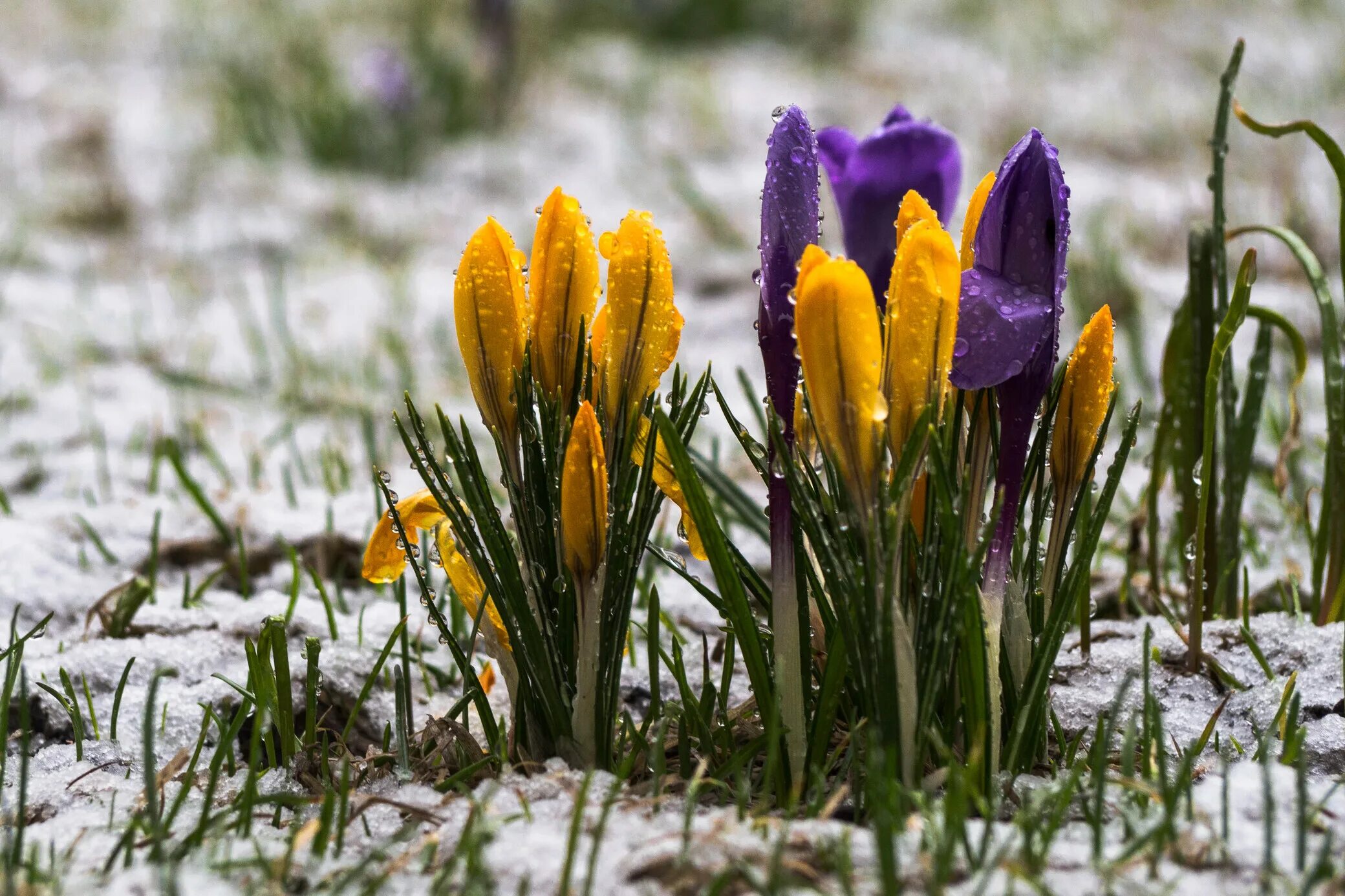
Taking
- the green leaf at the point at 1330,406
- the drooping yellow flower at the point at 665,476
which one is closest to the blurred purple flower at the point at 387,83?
the green leaf at the point at 1330,406

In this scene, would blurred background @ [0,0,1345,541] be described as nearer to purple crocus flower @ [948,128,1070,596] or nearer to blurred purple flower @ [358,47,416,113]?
blurred purple flower @ [358,47,416,113]

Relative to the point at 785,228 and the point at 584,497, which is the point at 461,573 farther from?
the point at 785,228

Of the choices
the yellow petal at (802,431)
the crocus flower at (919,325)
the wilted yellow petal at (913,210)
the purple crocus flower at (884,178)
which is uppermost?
the purple crocus flower at (884,178)

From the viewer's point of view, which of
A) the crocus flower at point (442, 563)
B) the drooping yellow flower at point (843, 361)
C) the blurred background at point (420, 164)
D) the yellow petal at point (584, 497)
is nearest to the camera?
the drooping yellow flower at point (843, 361)

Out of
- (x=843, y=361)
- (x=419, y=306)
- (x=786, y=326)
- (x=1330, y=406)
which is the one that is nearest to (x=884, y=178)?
(x=786, y=326)

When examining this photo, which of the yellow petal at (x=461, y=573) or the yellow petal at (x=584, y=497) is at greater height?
the yellow petal at (x=584, y=497)

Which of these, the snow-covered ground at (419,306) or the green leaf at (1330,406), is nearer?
the snow-covered ground at (419,306)

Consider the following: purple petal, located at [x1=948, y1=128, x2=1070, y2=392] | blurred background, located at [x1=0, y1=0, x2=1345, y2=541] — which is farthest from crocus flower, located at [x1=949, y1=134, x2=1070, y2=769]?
blurred background, located at [x1=0, y1=0, x2=1345, y2=541]

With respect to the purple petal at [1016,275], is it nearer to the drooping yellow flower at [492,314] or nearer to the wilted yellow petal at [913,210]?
the wilted yellow petal at [913,210]
